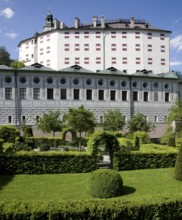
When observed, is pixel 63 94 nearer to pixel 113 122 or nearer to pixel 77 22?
pixel 113 122

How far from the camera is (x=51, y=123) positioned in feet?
120

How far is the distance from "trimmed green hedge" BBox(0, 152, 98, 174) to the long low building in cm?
2625

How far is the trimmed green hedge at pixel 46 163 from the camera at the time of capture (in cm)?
1638

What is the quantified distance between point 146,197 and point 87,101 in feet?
118

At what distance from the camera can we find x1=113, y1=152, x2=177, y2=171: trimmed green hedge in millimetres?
17688

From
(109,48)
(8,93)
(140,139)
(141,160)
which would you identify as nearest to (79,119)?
(140,139)

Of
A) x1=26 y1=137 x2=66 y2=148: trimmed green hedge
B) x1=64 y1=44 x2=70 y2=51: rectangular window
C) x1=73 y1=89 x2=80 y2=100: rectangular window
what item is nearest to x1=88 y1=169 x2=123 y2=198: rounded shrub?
x1=26 y1=137 x2=66 y2=148: trimmed green hedge

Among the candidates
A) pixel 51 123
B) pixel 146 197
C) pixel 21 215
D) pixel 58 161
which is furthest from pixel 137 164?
pixel 51 123

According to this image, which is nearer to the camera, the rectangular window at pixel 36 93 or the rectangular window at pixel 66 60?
the rectangular window at pixel 36 93

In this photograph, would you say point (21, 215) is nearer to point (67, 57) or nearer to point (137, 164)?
point (137, 164)

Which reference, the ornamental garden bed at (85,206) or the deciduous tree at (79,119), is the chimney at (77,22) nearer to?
the deciduous tree at (79,119)

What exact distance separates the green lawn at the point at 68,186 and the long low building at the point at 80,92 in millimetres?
27554

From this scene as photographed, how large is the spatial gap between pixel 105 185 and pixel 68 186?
247cm

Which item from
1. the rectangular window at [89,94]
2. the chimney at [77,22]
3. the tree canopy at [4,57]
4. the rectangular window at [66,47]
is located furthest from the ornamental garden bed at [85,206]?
the tree canopy at [4,57]
